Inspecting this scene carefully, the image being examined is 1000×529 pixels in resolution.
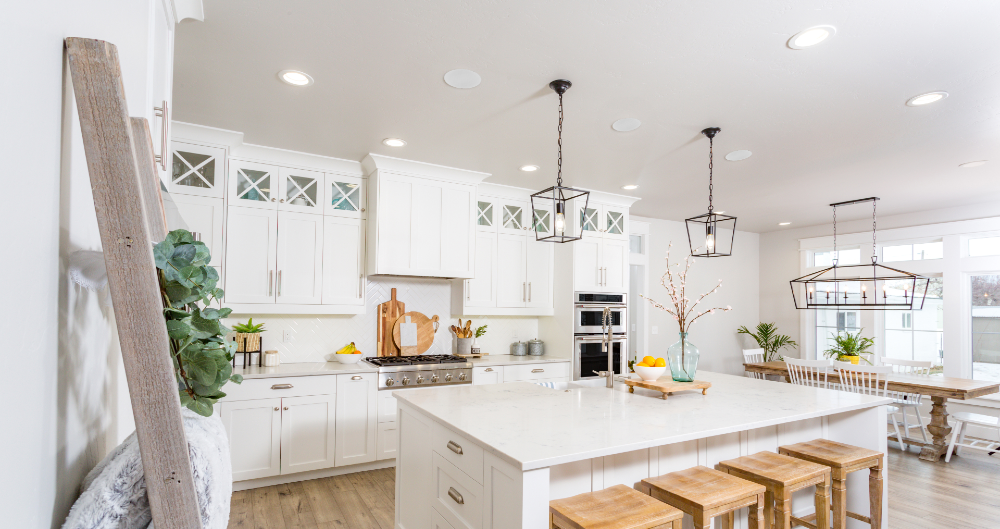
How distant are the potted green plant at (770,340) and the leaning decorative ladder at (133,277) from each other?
298 inches

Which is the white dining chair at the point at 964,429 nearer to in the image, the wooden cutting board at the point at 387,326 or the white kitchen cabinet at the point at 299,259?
the wooden cutting board at the point at 387,326

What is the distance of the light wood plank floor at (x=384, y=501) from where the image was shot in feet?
10.4

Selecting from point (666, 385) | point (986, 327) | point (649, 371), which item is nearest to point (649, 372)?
point (649, 371)

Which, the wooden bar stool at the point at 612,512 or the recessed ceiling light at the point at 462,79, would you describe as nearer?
the wooden bar stool at the point at 612,512

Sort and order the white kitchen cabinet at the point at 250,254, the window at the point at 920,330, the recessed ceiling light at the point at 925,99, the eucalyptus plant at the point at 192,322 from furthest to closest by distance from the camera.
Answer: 1. the window at the point at 920,330
2. the white kitchen cabinet at the point at 250,254
3. the recessed ceiling light at the point at 925,99
4. the eucalyptus plant at the point at 192,322

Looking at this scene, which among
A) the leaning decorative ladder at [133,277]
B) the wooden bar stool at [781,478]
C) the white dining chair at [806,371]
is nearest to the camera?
the leaning decorative ladder at [133,277]

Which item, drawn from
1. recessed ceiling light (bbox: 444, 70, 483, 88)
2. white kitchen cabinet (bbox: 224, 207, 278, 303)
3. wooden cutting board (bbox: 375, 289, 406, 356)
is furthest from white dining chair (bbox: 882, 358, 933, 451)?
white kitchen cabinet (bbox: 224, 207, 278, 303)

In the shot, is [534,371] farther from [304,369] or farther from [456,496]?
[456,496]

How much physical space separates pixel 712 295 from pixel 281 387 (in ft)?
19.2

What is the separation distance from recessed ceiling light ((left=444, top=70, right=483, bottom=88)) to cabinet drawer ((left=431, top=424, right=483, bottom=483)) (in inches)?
66.3

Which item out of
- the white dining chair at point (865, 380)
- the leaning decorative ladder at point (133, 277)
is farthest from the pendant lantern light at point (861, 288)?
the leaning decorative ladder at point (133, 277)

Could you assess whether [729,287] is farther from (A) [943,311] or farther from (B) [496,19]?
(B) [496,19]

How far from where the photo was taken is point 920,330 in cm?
619

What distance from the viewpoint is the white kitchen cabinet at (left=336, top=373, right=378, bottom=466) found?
3885mm
